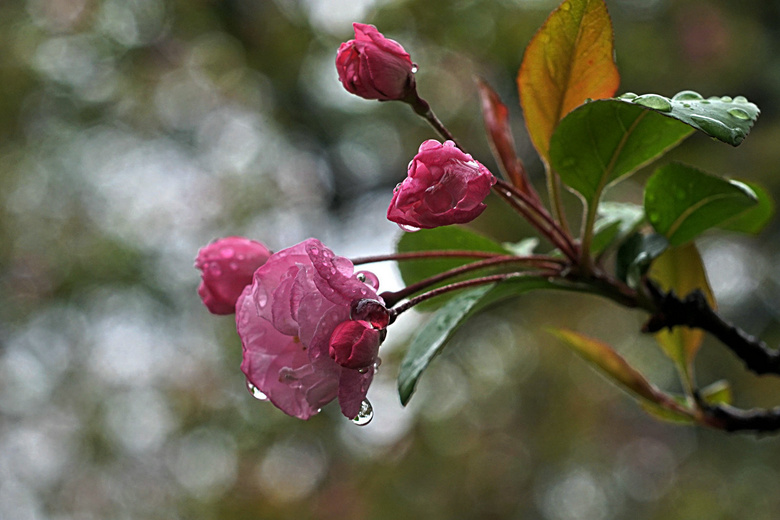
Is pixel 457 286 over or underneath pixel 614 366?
over

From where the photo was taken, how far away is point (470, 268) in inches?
22.0

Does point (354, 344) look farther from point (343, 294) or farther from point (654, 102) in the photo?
point (654, 102)

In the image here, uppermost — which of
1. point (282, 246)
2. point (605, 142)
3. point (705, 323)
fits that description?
point (605, 142)

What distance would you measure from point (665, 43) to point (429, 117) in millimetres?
2793

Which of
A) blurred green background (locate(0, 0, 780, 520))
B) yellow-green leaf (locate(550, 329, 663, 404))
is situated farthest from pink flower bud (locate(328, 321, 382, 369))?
blurred green background (locate(0, 0, 780, 520))

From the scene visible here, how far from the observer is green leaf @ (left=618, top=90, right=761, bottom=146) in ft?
1.41

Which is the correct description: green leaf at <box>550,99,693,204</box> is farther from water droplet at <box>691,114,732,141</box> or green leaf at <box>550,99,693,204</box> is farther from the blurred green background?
the blurred green background

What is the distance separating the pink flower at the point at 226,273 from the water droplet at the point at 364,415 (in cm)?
15

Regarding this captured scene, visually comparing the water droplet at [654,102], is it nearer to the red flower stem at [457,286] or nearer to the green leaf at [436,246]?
the red flower stem at [457,286]

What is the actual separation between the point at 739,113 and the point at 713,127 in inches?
2.3

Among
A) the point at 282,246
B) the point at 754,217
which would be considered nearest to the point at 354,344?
the point at 754,217

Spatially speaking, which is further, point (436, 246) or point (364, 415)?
point (436, 246)

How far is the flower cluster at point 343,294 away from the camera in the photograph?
1.49 ft

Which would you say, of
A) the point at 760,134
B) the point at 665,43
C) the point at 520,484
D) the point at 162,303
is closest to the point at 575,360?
the point at 520,484
